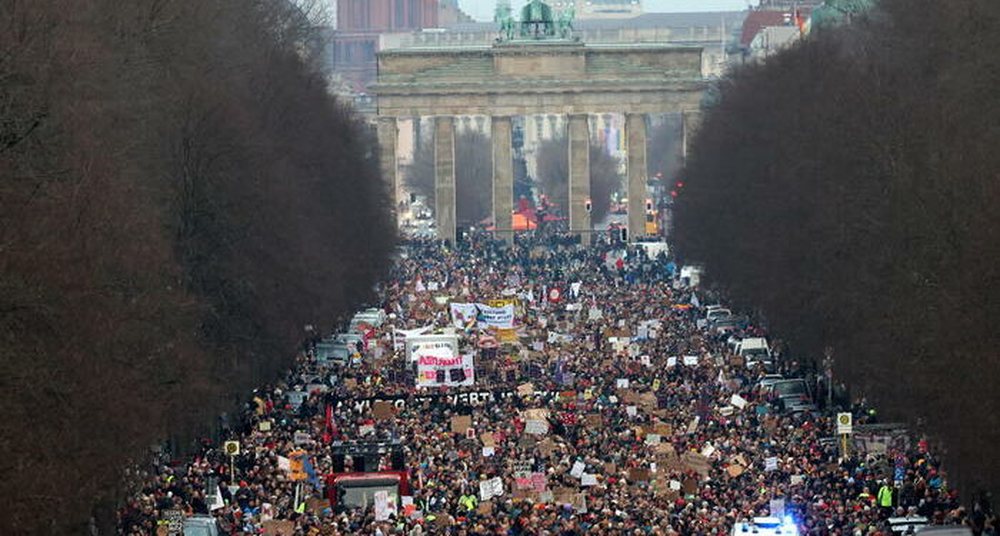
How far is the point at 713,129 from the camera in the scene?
136m

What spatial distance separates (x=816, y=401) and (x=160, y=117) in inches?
689

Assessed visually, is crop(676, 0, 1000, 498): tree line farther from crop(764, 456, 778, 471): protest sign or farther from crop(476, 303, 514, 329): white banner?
crop(476, 303, 514, 329): white banner

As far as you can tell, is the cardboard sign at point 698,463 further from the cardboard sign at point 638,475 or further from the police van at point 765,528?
the police van at point 765,528

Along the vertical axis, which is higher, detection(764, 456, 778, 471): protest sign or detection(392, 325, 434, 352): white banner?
detection(764, 456, 778, 471): protest sign

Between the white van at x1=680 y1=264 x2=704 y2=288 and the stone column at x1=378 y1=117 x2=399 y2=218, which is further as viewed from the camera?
the stone column at x1=378 y1=117 x2=399 y2=218

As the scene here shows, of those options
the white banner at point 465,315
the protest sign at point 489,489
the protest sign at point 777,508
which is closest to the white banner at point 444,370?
the white banner at point 465,315

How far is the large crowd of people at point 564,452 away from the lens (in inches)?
2282

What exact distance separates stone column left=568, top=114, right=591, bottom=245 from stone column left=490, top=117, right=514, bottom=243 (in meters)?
3.35

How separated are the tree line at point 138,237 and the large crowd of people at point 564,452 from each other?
5.70 feet

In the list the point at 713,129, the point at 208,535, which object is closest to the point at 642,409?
the point at 208,535

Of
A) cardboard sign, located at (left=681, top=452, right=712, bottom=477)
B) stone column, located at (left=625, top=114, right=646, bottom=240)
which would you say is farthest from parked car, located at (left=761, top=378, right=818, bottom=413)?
stone column, located at (left=625, top=114, right=646, bottom=240)

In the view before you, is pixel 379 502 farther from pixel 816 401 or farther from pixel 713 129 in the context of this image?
pixel 713 129

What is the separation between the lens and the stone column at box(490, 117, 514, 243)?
Result: 175250 mm

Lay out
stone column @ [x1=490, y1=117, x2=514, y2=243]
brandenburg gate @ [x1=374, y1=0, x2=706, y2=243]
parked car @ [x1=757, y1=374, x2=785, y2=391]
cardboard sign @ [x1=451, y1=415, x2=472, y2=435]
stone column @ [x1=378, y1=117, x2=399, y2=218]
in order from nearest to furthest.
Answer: cardboard sign @ [x1=451, y1=415, x2=472, y2=435], parked car @ [x1=757, y1=374, x2=785, y2=391], brandenburg gate @ [x1=374, y1=0, x2=706, y2=243], stone column @ [x1=378, y1=117, x2=399, y2=218], stone column @ [x1=490, y1=117, x2=514, y2=243]
